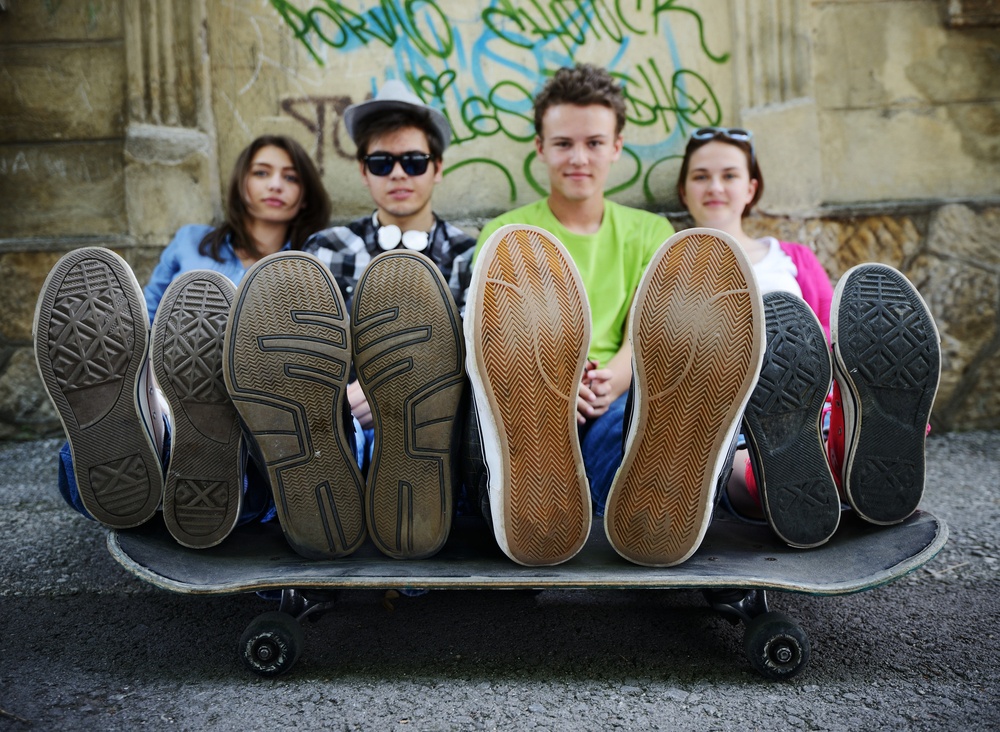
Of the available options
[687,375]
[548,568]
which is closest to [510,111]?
[687,375]

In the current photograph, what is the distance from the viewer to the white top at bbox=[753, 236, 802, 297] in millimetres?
2623

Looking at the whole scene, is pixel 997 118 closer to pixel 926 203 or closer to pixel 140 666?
pixel 926 203

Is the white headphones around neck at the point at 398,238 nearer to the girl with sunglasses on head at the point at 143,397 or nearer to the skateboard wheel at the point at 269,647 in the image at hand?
the girl with sunglasses on head at the point at 143,397

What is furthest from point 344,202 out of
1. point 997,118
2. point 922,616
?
point 997,118

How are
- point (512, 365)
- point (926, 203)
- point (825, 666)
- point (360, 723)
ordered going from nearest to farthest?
point (360, 723), point (512, 365), point (825, 666), point (926, 203)

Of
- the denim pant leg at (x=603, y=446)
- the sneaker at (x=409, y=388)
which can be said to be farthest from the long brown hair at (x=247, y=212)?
the denim pant leg at (x=603, y=446)

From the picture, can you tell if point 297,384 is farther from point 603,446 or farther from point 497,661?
point 603,446

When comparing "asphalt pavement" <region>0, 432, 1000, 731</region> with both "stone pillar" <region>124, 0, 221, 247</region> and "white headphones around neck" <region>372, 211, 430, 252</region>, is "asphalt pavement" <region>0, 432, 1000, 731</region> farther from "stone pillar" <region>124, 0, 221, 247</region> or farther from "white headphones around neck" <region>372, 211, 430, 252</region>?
"stone pillar" <region>124, 0, 221, 247</region>

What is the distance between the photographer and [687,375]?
1.61 meters

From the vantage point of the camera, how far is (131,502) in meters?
1.80

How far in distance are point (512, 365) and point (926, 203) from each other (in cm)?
288

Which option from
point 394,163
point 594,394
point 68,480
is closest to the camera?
point 68,480

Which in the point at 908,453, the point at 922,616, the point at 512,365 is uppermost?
the point at 512,365

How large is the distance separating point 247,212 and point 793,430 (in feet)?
7.21
